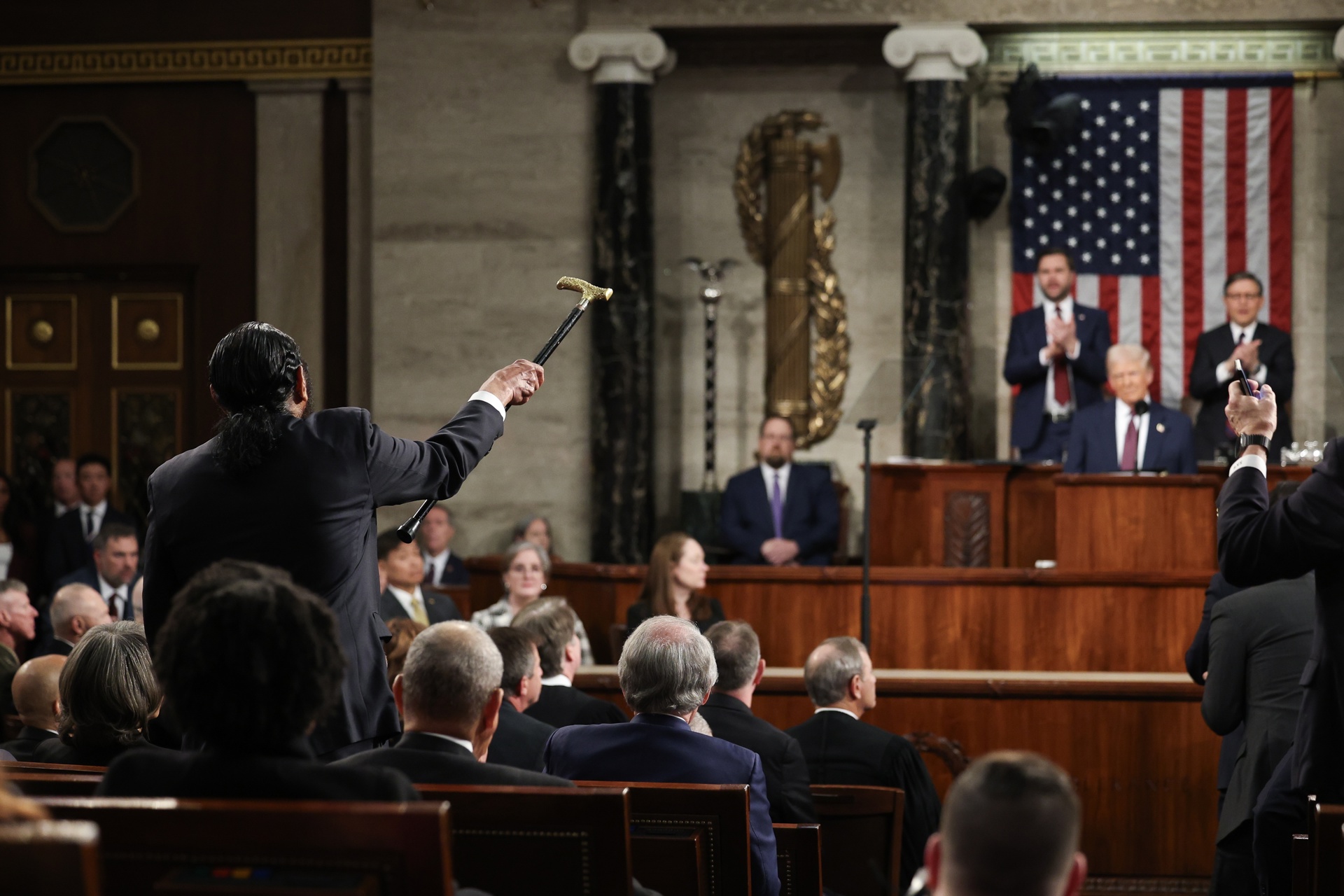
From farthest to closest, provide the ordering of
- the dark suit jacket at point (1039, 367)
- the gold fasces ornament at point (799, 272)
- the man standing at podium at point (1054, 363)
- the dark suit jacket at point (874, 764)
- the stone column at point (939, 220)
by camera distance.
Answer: the gold fasces ornament at point (799, 272) < the stone column at point (939, 220) < the dark suit jacket at point (1039, 367) < the man standing at podium at point (1054, 363) < the dark suit jacket at point (874, 764)

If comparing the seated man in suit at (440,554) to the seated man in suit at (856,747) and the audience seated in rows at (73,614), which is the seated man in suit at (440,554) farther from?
the seated man in suit at (856,747)

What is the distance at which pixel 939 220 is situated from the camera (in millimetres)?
9984

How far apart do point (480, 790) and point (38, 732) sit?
6.59 feet

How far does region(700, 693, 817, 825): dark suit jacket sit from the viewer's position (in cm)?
393

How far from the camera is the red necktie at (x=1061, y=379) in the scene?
9.31 metres

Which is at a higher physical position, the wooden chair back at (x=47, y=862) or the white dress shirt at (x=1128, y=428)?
the white dress shirt at (x=1128, y=428)

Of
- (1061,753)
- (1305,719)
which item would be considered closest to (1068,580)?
(1061,753)

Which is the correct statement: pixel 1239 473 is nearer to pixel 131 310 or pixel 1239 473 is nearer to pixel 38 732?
pixel 38 732

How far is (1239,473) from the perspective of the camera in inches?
137

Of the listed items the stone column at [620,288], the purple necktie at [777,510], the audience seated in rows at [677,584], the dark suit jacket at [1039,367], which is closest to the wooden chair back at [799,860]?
the audience seated in rows at [677,584]

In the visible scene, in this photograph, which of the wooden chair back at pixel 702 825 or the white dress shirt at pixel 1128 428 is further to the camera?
the white dress shirt at pixel 1128 428

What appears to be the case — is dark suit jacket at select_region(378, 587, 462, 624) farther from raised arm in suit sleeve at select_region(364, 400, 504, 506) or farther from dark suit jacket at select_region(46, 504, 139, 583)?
raised arm in suit sleeve at select_region(364, 400, 504, 506)

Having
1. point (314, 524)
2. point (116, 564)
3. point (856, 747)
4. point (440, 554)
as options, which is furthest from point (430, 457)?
point (440, 554)

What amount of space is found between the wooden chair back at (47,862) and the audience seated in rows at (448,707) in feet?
→ 3.62
